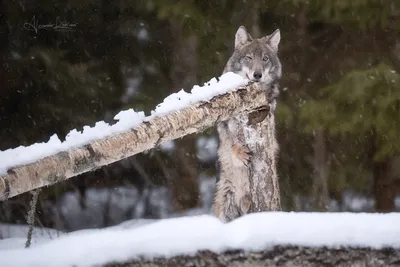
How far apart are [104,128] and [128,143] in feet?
0.49

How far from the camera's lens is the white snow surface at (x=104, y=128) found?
A: 9.36ft

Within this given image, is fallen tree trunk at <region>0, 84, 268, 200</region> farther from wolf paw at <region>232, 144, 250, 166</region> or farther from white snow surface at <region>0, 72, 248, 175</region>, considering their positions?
wolf paw at <region>232, 144, 250, 166</region>

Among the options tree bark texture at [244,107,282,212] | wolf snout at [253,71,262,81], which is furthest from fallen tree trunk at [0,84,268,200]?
wolf snout at [253,71,262,81]

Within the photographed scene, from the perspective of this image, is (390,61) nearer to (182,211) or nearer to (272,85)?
(272,85)

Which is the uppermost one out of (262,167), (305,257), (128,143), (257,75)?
(257,75)

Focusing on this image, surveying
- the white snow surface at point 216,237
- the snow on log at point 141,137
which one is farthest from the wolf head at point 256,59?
the white snow surface at point 216,237

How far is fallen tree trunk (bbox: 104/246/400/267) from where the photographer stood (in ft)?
7.18

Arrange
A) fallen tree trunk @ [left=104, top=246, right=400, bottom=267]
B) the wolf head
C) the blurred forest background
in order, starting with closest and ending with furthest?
fallen tree trunk @ [left=104, top=246, right=400, bottom=267], the wolf head, the blurred forest background

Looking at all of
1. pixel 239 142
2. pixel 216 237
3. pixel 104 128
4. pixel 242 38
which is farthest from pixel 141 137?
Answer: pixel 242 38

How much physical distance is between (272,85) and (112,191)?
453 cm

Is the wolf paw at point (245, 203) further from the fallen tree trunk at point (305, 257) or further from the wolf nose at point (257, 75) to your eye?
the fallen tree trunk at point (305, 257)

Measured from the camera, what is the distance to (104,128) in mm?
3150

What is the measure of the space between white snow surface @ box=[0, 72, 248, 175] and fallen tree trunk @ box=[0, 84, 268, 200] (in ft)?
0.09

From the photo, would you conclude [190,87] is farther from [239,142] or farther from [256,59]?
[239,142]
